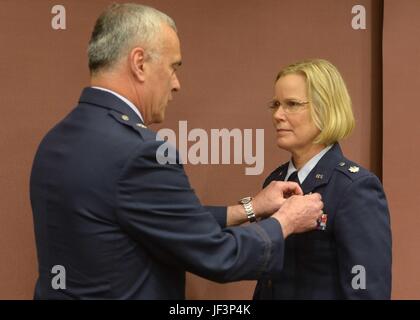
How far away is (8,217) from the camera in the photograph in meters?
1.93

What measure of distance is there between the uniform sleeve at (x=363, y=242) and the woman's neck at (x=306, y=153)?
0.17 m

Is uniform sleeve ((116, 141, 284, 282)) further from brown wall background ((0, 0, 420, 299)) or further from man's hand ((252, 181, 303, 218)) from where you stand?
brown wall background ((0, 0, 420, 299))

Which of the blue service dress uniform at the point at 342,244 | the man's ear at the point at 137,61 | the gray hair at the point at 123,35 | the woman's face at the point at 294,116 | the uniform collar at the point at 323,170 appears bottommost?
the blue service dress uniform at the point at 342,244

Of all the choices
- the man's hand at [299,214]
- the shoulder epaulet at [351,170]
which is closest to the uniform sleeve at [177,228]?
the man's hand at [299,214]

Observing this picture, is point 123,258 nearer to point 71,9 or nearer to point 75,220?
point 75,220

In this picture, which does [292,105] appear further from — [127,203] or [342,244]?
[127,203]

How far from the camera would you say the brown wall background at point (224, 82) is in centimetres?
193

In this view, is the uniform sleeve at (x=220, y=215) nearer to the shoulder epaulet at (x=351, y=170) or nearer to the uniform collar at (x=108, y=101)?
the shoulder epaulet at (x=351, y=170)

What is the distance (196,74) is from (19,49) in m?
0.58

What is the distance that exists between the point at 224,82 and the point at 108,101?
0.78 metres

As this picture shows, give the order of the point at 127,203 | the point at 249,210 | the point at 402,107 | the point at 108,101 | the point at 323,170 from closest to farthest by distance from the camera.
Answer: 1. the point at 127,203
2. the point at 108,101
3. the point at 323,170
4. the point at 249,210
5. the point at 402,107

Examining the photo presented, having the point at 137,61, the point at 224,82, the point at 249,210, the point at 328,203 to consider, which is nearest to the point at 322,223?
the point at 328,203

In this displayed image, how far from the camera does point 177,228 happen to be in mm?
1181

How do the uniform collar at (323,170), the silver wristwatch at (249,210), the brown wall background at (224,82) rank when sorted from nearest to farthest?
the uniform collar at (323,170) → the silver wristwatch at (249,210) → the brown wall background at (224,82)
